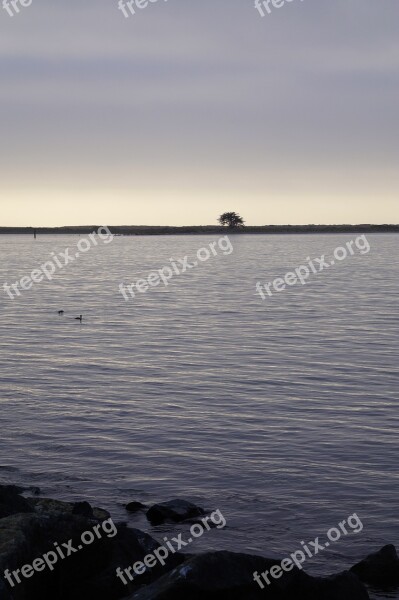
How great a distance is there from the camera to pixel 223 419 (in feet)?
82.5

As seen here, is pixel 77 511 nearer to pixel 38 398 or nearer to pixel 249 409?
pixel 249 409

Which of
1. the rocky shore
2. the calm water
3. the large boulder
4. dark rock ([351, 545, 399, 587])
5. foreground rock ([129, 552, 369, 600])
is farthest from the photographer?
the calm water

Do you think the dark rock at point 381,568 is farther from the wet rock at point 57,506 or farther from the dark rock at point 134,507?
the dark rock at point 134,507

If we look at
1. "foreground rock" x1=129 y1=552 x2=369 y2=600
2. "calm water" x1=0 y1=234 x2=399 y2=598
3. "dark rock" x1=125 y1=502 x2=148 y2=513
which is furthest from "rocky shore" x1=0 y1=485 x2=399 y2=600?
"dark rock" x1=125 y1=502 x2=148 y2=513

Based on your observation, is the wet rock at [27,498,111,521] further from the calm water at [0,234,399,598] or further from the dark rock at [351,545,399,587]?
the dark rock at [351,545,399,587]

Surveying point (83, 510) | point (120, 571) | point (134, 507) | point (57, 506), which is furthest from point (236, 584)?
point (134, 507)

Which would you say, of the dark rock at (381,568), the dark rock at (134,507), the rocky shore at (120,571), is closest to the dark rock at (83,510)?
the rocky shore at (120,571)

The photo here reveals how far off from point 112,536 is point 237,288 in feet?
218

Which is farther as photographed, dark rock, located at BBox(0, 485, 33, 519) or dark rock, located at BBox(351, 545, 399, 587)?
dark rock, located at BBox(0, 485, 33, 519)

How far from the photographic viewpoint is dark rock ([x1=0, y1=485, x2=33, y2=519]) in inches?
574

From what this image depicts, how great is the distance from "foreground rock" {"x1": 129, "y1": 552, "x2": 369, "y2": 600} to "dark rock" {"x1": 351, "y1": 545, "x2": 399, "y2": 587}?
4.43 feet

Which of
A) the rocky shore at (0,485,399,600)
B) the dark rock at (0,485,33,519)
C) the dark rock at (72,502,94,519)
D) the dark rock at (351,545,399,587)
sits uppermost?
the dark rock at (0,485,33,519)

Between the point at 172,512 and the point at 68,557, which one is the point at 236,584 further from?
the point at 172,512

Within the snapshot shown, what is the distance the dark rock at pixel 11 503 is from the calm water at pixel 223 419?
2724 millimetres
